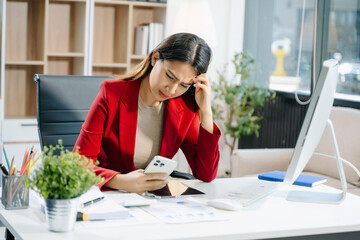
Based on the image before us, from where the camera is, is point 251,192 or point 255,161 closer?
point 251,192

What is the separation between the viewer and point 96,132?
1.97 m

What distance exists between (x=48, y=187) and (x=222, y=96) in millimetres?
3814

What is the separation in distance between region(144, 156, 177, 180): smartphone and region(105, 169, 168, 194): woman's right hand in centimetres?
2

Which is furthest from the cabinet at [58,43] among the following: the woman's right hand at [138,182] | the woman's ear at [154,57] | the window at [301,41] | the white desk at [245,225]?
the white desk at [245,225]

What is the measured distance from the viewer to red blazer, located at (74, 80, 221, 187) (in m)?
2.00

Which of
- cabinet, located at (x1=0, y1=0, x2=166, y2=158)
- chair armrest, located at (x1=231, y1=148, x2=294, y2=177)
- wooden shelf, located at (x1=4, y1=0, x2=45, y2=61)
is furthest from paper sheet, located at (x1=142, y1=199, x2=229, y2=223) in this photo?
wooden shelf, located at (x1=4, y1=0, x2=45, y2=61)

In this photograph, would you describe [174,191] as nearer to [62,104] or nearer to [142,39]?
[62,104]

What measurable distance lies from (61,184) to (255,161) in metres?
2.40

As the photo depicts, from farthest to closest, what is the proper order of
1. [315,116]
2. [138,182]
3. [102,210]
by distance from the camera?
1. [138,182]
2. [315,116]
3. [102,210]

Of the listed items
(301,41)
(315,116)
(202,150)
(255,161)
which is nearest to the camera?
(315,116)

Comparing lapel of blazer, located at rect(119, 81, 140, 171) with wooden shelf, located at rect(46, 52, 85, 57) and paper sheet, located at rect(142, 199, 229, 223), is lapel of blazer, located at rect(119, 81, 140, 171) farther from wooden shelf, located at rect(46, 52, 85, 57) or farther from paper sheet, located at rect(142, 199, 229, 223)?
wooden shelf, located at rect(46, 52, 85, 57)

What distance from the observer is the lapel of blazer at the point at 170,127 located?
2.14 meters

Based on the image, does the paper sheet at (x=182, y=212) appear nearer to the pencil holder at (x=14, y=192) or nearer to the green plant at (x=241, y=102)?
the pencil holder at (x=14, y=192)

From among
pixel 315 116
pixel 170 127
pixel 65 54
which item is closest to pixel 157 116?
pixel 170 127
